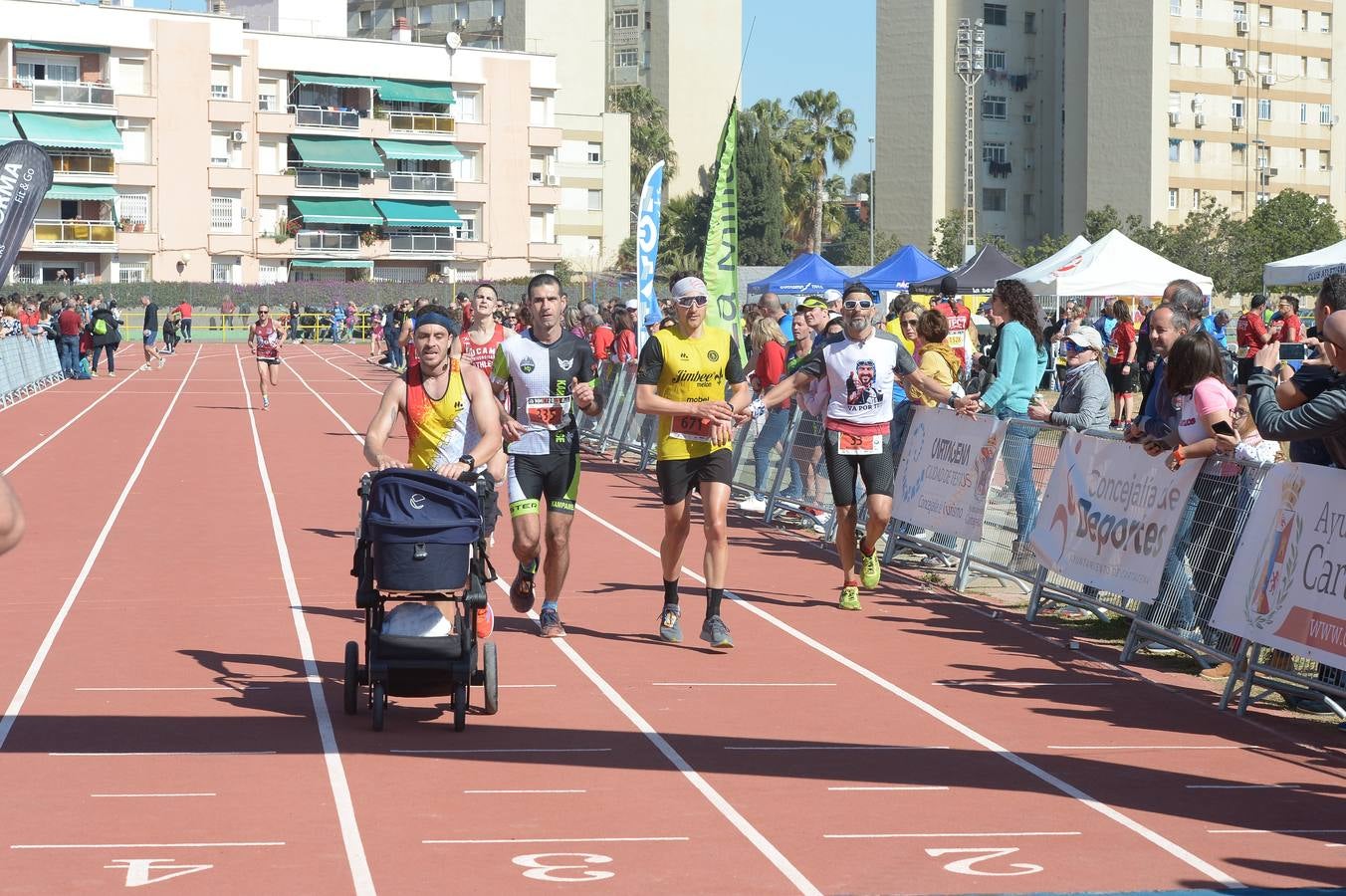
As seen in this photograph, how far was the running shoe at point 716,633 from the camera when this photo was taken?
1073 centimetres

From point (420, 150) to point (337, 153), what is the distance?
185 inches

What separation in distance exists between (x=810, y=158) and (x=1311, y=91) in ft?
94.7

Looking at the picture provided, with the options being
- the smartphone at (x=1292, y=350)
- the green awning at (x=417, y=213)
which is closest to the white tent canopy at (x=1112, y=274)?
the smartphone at (x=1292, y=350)

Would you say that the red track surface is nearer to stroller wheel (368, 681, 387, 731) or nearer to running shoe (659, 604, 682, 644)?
stroller wheel (368, 681, 387, 731)

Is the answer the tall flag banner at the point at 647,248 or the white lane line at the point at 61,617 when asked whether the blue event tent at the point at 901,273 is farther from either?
the white lane line at the point at 61,617

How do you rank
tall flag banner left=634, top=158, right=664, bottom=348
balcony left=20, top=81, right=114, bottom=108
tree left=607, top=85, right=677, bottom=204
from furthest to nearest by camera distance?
1. tree left=607, top=85, right=677, bottom=204
2. balcony left=20, top=81, right=114, bottom=108
3. tall flag banner left=634, top=158, right=664, bottom=348

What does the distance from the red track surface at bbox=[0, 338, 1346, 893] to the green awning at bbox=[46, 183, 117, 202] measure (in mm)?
70110

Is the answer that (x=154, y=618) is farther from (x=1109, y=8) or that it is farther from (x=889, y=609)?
(x=1109, y=8)

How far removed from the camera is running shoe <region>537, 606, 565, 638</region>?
11094 mm

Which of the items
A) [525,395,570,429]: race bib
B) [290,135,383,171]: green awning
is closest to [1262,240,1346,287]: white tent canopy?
[525,395,570,429]: race bib

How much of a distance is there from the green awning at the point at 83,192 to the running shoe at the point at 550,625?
7341 cm

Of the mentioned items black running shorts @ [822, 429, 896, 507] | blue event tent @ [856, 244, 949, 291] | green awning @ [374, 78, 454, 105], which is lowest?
black running shorts @ [822, 429, 896, 507]

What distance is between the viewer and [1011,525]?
12680 mm

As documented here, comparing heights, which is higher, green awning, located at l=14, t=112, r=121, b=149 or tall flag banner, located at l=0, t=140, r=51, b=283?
green awning, located at l=14, t=112, r=121, b=149
